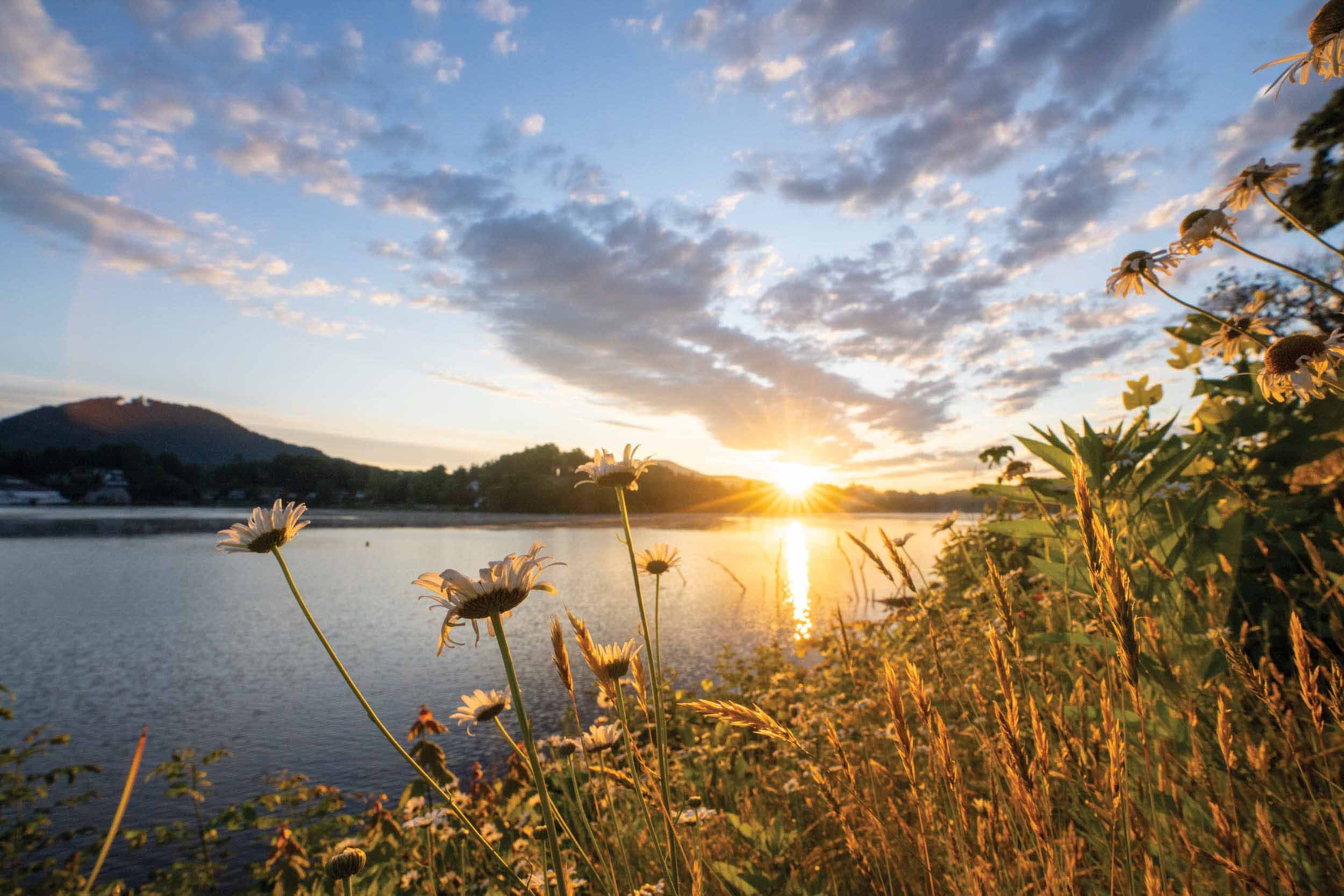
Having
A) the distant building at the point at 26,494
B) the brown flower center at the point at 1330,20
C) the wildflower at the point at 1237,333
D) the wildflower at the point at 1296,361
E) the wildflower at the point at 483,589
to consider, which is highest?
the brown flower center at the point at 1330,20

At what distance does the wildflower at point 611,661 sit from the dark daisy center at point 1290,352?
1.54 m

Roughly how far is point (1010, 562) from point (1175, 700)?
Answer: 15.5ft

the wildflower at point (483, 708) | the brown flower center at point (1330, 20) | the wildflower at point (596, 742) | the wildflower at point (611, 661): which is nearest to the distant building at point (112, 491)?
the wildflower at point (483, 708)

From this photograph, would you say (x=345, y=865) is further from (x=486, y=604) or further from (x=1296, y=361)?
(x=1296, y=361)

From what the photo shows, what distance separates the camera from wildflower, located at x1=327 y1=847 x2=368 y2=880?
121 centimetres

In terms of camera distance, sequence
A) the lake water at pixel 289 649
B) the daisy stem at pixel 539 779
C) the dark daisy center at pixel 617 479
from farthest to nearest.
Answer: the lake water at pixel 289 649 → the dark daisy center at pixel 617 479 → the daisy stem at pixel 539 779

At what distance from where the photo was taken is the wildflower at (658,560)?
1.94 metres

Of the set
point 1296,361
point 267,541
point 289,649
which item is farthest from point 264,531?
point 289,649

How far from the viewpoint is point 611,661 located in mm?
1348

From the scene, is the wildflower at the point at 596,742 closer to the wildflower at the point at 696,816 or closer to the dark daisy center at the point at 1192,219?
the wildflower at the point at 696,816

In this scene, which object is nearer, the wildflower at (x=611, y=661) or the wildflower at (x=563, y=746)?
the wildflower at (x=611, y=661)

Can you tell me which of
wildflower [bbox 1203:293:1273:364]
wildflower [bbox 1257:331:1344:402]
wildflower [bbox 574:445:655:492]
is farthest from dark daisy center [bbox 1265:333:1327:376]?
wildflower [bbox 574:445:655:492]

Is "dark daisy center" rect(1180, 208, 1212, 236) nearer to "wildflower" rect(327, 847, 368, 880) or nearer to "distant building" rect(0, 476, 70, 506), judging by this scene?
"wildflower" rect(327, 847, 368, 880)

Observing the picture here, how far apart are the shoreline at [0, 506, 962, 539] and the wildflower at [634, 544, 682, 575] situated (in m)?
28.9
